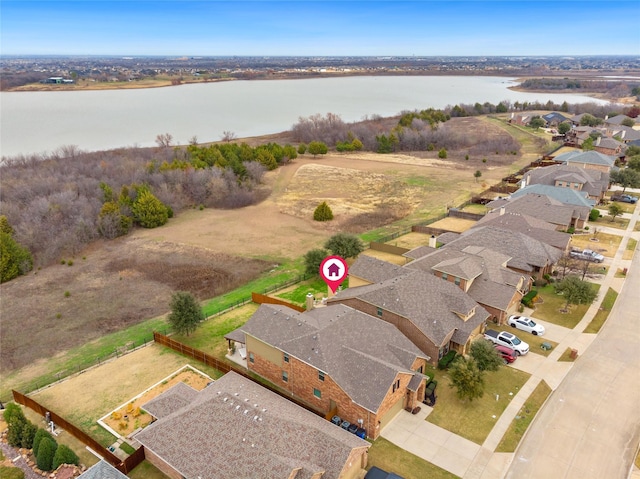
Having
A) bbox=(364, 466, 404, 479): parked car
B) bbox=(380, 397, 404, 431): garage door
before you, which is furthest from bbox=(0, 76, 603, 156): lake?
bbox=(364, 466, 404, 479): parked car

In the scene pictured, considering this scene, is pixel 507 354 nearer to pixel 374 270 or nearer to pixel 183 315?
pixel 374 270

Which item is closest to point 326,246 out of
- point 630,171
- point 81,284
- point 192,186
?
point 81,284

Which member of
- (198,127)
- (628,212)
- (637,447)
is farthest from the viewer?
(198,127)

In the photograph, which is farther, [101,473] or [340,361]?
[340,361]

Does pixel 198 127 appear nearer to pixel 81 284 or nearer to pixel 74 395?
pixel 81 284

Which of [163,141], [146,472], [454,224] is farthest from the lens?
[163,141]

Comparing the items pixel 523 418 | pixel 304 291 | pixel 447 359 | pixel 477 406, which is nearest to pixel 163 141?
pixel 304 291
